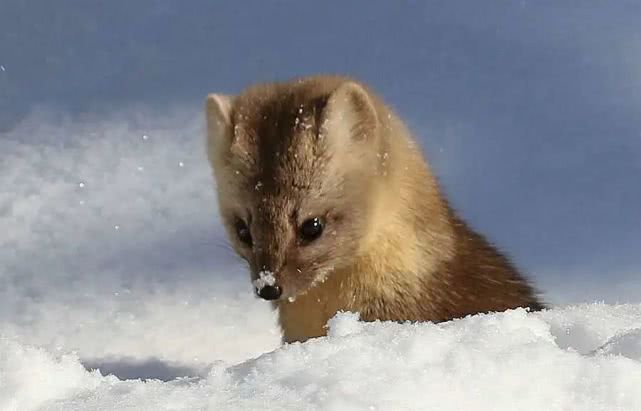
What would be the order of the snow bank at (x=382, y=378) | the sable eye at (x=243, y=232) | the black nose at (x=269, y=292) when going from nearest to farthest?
the snow bank at (x=382, y=378)
the black nose at (x=269, y=292)
the sable eye at (x=243, y=232)

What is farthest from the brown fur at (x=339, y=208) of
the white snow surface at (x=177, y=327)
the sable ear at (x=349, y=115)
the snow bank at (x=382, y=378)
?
the snow bank at (x=382, y=378)

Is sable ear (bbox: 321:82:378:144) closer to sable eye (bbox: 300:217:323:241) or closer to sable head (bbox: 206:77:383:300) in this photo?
sable head (bbox: 206:77:383:300)

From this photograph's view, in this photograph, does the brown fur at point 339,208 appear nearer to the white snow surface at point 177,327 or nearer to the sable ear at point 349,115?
the sable ear at point 349,115

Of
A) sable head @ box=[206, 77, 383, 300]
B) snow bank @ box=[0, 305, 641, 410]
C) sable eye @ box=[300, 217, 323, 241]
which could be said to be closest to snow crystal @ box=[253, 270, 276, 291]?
sable head @ box=[206, 77, 383, 300]

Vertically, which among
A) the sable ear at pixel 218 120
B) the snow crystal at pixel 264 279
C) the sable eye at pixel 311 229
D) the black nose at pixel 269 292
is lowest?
the black nose at pixel 269 292

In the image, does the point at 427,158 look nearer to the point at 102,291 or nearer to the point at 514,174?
the point at 102,291

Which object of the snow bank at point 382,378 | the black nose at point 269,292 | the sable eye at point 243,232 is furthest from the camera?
the sable eye at point 243,232
